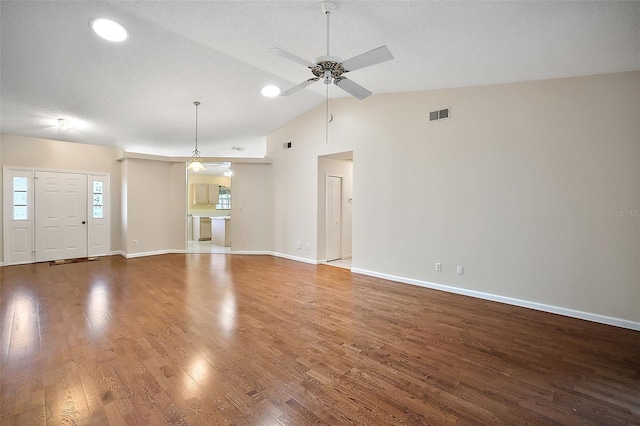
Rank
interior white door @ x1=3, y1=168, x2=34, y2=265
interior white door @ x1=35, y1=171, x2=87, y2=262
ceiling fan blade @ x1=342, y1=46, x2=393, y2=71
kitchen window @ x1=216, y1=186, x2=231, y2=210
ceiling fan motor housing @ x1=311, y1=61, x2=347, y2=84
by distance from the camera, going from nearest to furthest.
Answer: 1. ceiling fan blade @ x1=342, y1=46, x2=393, y2=71
2. ceiling fan motor housing @ x1=311, y1=61, x2=347, y2=84
3. interior white door @ x1=3, y1=168, x2=34, y2=265
4. interior white door @ x1=35, y1=171, x2=87, y2=262
5. kitchen window @ x1=216, y1=186, x2=231, y2=210

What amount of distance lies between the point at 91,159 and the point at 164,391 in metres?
7.12

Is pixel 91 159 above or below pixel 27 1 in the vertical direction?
below

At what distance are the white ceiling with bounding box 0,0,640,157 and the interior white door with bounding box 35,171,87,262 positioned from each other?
158 cm

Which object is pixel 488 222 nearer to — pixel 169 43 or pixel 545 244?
pixel 545 244

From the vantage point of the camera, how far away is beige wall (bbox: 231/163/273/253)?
7523 millimetres

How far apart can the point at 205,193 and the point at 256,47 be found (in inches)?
333

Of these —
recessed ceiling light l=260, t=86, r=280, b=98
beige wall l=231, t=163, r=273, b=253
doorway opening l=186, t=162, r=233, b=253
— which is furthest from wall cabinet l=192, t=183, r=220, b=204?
recessed ceiling light l=260, t=86, r=280, b=98

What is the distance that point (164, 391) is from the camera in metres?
2.02

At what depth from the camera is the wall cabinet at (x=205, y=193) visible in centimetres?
1094

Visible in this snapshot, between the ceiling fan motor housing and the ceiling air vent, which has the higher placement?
the ceiling air vent

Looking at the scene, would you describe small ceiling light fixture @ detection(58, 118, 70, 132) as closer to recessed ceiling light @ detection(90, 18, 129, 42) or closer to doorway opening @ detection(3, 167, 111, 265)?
doorway opening @ detection(3, 167, 111, 265)

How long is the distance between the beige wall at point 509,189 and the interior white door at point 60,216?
6374 millimetres

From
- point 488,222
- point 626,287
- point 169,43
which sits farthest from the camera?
point 488,222

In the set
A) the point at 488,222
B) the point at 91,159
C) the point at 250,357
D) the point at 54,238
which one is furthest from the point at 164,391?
the point at 91,159
